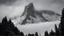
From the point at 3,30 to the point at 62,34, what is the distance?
47.4 m

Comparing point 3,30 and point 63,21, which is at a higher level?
point 63,21

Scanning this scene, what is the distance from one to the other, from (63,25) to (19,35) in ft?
146

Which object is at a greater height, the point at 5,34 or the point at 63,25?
the point at 63,25

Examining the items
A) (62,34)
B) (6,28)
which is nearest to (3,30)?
(6,28)

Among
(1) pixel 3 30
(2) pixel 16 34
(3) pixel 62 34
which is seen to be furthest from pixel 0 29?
Result: (3) pixel 62 34

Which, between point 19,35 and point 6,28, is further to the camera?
point 19,35

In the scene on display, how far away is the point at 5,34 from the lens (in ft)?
361

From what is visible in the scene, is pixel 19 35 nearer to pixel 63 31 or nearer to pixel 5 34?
pixel 5 34

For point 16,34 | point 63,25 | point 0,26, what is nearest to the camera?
point 63,25

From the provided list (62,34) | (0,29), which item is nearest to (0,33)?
(0,29)

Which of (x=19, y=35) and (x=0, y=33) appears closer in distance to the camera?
(x=0, y=33)

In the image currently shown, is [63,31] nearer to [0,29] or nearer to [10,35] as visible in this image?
[10,35]

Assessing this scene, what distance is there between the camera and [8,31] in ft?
366

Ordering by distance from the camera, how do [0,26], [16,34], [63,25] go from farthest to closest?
[16,34] → [0,26] → [63,25]
